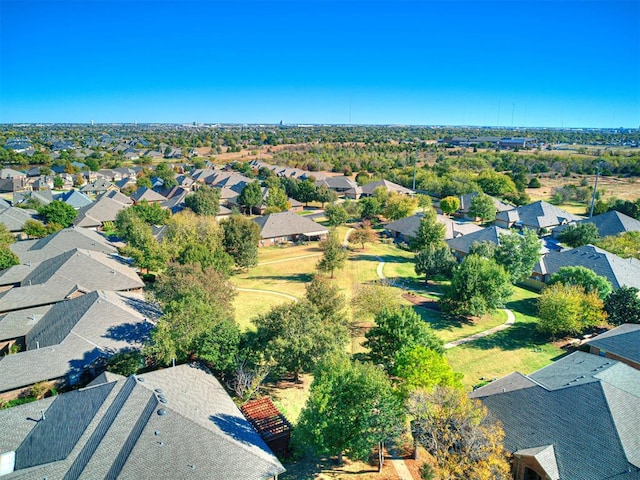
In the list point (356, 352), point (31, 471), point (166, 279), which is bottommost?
point (356, 352)

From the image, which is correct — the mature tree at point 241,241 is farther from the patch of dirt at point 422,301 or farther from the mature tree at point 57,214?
the mature tree at point 57,214

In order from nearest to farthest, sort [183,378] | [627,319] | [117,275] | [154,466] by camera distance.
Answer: [154,466], [183,378], [627,319], [117,275]

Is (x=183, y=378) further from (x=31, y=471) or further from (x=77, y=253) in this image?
(x=77, y=253)

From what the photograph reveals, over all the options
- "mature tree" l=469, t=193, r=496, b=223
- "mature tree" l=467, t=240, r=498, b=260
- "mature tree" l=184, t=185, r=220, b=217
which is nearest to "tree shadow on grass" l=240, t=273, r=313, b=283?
"mature tree" l=467, t=240, r=498, b=260

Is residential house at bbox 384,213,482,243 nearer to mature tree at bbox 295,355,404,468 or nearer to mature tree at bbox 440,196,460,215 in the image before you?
mature tree at bbox 440,196,460,215

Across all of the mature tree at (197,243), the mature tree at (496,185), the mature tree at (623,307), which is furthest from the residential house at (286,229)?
the mature tree at (496,185)

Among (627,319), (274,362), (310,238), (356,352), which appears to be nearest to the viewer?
(274,362)

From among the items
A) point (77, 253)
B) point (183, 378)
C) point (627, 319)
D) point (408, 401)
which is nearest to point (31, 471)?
point (183, 378)

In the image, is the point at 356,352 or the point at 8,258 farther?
the point at 8,258
